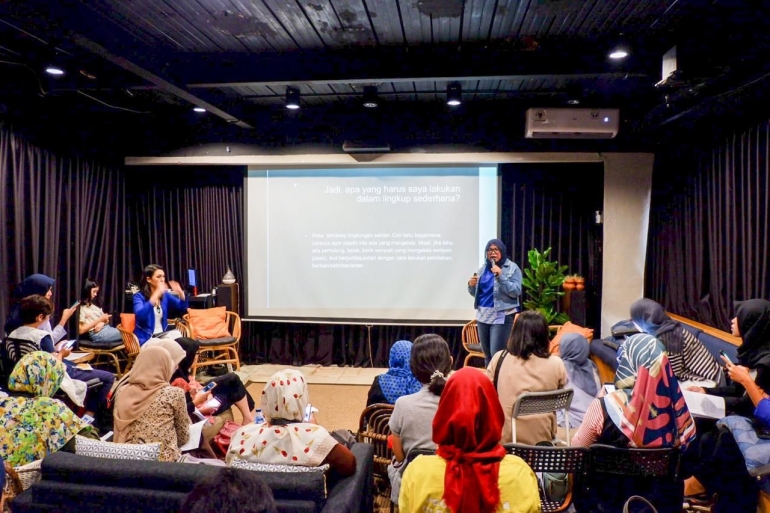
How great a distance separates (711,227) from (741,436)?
7.83 ft

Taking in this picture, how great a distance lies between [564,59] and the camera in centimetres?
363

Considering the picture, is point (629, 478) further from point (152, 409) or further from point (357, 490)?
point (152, 409)

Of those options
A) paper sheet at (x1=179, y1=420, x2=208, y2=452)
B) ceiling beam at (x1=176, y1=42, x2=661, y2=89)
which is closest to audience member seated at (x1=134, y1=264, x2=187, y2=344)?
ceiling beam at (x1=176, y1=42, x2=661, y2=89)

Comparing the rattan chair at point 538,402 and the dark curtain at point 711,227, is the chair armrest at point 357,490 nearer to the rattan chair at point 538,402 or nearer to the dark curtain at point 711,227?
the rattan chair at point 538,402

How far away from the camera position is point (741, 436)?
2.56 meters

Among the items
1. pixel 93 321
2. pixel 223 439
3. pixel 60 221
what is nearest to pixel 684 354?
pixel 223 439

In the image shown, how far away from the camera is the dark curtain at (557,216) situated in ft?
18.1

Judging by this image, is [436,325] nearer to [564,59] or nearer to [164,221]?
[564,59]

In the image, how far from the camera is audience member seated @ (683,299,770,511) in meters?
2.42

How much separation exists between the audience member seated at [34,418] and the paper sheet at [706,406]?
2973 mm

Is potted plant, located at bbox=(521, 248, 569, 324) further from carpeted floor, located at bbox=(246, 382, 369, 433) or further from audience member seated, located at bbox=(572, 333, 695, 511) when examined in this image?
audience member seated, located at bbox=(572, 333, 695, 511)

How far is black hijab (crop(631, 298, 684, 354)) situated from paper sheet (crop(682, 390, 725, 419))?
86 centimetres

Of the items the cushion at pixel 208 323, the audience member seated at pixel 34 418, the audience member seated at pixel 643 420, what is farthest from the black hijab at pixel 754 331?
the cushion at pixel 208 323

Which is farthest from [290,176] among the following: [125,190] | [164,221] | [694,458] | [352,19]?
[694,458]
